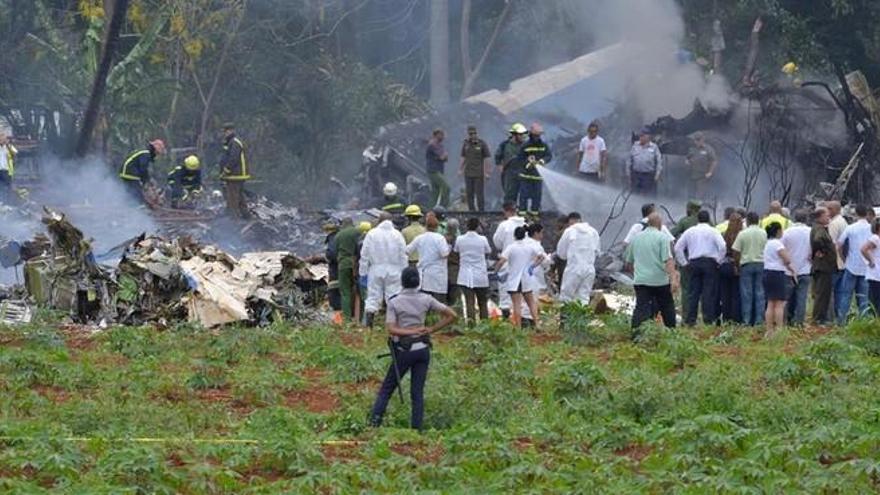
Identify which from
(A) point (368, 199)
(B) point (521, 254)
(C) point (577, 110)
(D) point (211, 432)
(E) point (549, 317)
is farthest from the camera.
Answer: (C) point (577, 110)

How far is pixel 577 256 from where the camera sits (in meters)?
23.4

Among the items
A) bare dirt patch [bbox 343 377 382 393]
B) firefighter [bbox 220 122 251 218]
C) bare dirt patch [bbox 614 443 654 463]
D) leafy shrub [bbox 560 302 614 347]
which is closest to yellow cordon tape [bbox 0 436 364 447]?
bare dirt patch [bbox 614 443 654 463]

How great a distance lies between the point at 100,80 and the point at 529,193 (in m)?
8.56

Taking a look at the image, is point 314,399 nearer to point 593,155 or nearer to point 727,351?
point 727,351

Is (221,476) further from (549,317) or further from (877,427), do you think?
(549,317)

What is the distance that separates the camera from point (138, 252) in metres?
25.7

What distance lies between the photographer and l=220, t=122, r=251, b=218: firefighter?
32.4 m

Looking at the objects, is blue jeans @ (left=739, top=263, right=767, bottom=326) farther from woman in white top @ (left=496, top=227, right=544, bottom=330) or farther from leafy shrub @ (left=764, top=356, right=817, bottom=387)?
leafy shrub @ (left=764, top=356, right=817, bottom=387)

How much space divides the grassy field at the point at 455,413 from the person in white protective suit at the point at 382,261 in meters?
0.56

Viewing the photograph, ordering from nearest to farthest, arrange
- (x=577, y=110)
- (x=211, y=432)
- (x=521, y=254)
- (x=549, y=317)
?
(x=211, y=432) → (x=521, y=254) → (x=549, y=317) → (x=577, y=110)

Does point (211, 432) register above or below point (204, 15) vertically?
below

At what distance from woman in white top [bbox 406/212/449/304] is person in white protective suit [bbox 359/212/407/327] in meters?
0.21

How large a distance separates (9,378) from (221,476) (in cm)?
578

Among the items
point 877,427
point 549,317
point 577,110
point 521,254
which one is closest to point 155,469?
point 877,427
